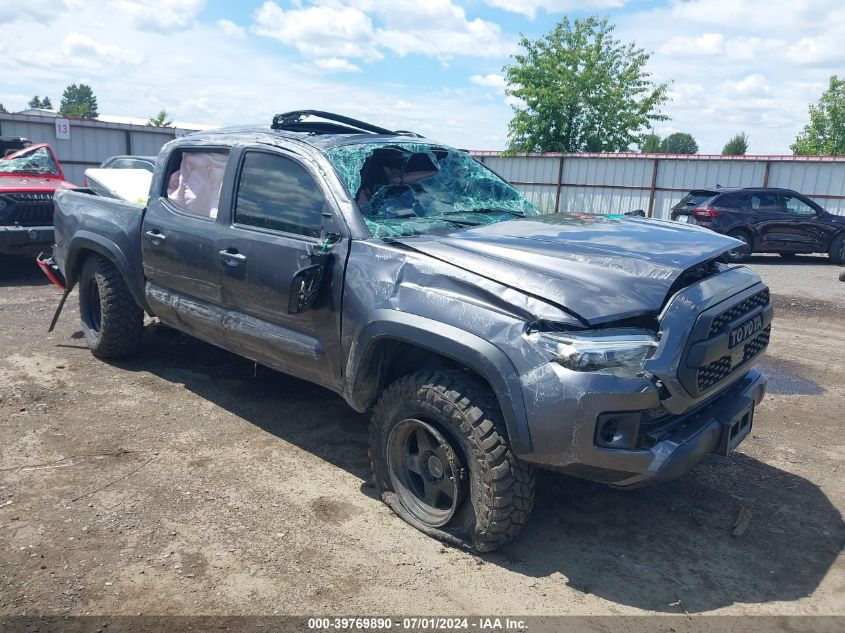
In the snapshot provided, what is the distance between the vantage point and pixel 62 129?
63.7ft

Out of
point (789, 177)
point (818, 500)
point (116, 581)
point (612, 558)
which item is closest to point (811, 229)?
point (789, 177)

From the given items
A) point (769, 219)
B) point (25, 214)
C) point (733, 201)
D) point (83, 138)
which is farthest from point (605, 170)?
point (25, 214)

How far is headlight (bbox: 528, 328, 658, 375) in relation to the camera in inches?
104

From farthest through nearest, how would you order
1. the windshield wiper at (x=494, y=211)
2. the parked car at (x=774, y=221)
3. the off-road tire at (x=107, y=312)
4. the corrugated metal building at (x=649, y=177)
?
the corrugated metal building at (x=649, y=177)
the parked car at (x=774, y=221)
the off-road tire at (x=107, y=312)
the windshield wiper at (x=494, y=211)

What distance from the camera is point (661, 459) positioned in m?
2.73

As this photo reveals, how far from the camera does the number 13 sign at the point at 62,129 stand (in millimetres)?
19297

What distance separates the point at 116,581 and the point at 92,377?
2.86 meters

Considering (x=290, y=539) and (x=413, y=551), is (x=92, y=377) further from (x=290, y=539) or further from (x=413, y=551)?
(x=413, y=551)

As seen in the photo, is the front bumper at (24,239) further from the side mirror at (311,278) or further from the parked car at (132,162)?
the side mirror at (311,278)

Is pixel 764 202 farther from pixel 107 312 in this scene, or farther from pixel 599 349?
pixel 599 349

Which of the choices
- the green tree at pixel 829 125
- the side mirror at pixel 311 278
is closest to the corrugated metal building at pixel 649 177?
the side mirror at pixel 311 278

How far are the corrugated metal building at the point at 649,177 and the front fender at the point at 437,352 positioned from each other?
44.0ft

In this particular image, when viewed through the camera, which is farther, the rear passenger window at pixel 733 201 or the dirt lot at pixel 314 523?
the rear passenger window at pixel 733 201

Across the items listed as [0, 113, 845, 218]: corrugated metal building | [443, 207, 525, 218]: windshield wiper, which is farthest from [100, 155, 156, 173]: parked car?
[443, 207, 525, 218]: windshield wiper
